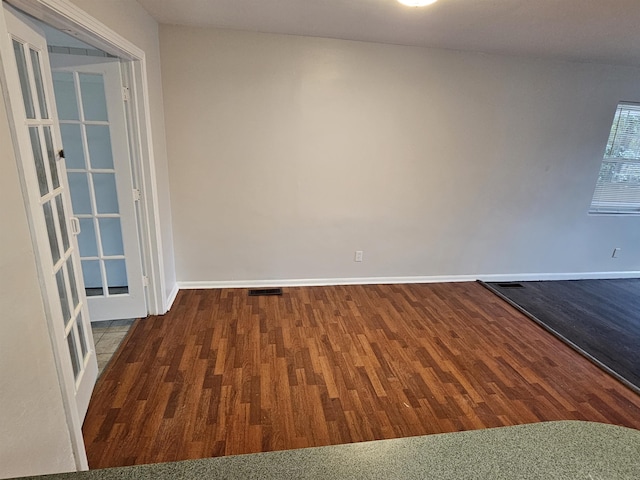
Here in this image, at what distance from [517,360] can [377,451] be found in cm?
238

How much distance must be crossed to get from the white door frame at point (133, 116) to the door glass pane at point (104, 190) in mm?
234

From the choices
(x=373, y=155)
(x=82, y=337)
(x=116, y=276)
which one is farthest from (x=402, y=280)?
(x=82, y=337)

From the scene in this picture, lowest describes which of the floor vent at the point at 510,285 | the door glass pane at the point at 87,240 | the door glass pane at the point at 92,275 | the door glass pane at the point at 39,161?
the floor vent at the point at 510,285

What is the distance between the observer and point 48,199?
1555 millimetres

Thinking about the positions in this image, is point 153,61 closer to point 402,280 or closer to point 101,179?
point 101,179

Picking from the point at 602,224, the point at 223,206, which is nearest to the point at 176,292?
the point at 223,206

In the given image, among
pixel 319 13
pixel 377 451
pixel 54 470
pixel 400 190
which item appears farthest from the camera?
pixel 400 190

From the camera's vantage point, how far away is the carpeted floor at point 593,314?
2.71m

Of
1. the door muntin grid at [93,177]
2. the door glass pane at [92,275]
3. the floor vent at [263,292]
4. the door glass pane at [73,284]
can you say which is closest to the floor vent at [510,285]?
the floor vent at [263,292]

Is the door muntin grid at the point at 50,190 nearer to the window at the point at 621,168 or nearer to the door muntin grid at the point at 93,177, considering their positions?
the door muntin grid at the point at 93,177

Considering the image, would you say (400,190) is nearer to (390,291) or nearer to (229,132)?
(390,291)

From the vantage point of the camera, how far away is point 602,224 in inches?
159

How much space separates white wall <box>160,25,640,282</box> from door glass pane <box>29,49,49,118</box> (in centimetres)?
150

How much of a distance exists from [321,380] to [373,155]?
2.17m
